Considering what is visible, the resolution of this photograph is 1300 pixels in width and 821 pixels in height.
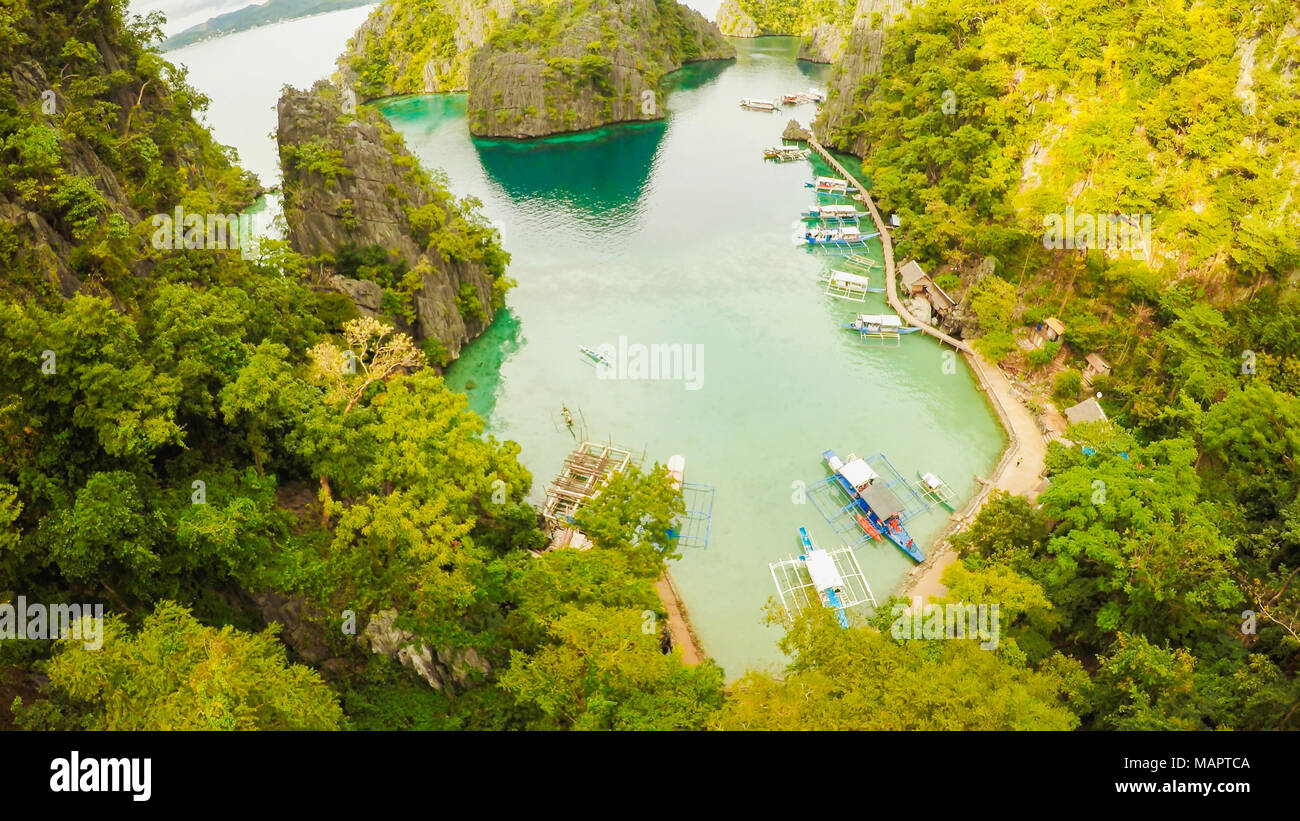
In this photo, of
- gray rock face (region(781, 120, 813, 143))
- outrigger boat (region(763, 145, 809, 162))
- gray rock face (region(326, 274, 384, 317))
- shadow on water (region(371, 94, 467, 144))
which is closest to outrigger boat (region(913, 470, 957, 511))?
gray rock face (region(326, 274, 384, 317))

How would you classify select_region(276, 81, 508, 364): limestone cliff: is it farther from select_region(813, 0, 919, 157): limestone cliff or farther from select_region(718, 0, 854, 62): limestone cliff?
select_region(718, 0, 854, 62): limestone cliff

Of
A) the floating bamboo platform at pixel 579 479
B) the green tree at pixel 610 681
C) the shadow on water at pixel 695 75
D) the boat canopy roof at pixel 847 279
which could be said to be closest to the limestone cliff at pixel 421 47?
the shadow on water at pixel 695 75

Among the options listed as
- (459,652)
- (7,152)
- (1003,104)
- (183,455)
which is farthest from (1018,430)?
(7,152)

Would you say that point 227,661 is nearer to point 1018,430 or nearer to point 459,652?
point 459,652

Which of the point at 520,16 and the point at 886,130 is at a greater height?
the point at 520,16

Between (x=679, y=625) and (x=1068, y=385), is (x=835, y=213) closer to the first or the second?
(x=1068, y=385)
